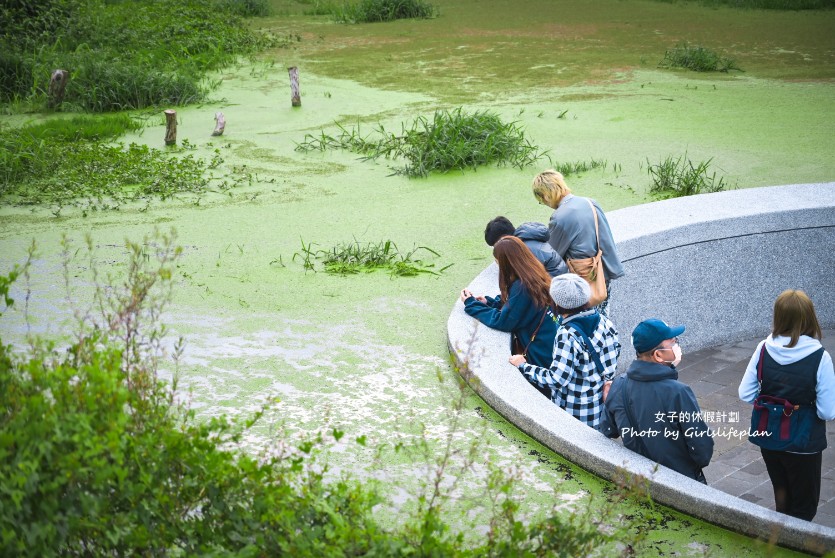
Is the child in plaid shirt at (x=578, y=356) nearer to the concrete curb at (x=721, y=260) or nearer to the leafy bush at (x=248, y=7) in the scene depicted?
the concrete curb at (x=721, y=260)

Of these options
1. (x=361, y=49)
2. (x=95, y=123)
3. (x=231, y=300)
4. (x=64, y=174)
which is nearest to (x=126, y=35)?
(x=361, y=49)

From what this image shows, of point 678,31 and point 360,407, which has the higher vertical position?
point 678,31

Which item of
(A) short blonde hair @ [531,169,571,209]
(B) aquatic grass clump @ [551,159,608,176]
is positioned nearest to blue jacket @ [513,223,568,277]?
(A) short blonde hair @ [531,169,571,209]

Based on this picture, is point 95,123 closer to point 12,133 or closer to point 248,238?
Result: point 12,133

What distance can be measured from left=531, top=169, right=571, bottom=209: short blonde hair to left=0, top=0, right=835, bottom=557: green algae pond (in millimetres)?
998

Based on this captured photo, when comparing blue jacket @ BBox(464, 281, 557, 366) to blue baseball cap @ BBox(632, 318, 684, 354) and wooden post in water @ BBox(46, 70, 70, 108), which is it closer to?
Result: blue baseball cap @ BBox(632, 318, 684, 354)

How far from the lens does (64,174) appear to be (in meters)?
9.05

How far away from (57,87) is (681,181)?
775cm

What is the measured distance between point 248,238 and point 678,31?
12.2 m

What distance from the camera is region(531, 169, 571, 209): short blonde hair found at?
5473 millimetres

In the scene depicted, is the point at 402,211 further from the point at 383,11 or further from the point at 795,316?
the point at 383,11

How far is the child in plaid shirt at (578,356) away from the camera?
4.48 metres

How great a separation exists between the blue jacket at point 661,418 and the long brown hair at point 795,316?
0.54 m

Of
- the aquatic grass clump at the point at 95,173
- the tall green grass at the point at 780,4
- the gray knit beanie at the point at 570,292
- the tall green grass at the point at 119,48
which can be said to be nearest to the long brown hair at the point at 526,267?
the gray knit beanie at the point at 570,292
